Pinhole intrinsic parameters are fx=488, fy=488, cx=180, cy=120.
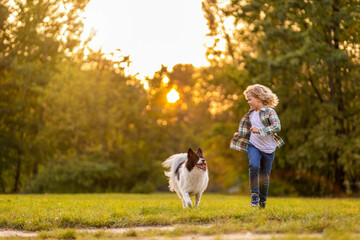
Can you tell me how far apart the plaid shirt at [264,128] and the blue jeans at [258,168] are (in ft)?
0.73

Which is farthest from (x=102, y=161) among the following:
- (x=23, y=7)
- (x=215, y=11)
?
(x=23, y=7)

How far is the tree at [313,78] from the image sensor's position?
22.3 meters

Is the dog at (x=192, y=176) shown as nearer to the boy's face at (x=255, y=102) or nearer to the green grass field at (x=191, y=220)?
the green grass field at (x=191, y=220)

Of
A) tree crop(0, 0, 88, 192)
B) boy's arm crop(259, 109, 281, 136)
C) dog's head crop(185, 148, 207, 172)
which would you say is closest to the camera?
boy's arm crop(259, 109, 281, 136)

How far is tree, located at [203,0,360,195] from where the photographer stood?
73.0 ft

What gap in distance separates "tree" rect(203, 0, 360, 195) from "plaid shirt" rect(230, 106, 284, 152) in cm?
1332

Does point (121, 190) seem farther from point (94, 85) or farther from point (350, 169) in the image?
point (350, 169)

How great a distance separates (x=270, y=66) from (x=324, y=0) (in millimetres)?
3830

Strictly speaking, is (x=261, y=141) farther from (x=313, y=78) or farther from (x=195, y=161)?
(x=313, y=78)

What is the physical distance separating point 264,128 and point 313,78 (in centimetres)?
1652

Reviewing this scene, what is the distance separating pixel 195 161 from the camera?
10.4 metres

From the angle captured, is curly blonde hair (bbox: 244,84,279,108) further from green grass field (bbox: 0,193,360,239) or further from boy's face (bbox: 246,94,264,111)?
green grass field (bbox: 0,193,360,239)

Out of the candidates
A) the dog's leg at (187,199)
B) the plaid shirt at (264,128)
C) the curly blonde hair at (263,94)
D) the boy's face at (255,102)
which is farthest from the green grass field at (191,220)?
the curly blonde hair at (263,94)

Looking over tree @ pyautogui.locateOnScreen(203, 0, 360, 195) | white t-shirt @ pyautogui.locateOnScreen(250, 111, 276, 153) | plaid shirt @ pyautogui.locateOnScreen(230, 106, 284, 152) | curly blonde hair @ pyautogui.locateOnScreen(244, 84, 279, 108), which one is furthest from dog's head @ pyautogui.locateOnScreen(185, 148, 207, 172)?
tree @ pyautogui.locateOnScreen(203, 0, 360, 195)
